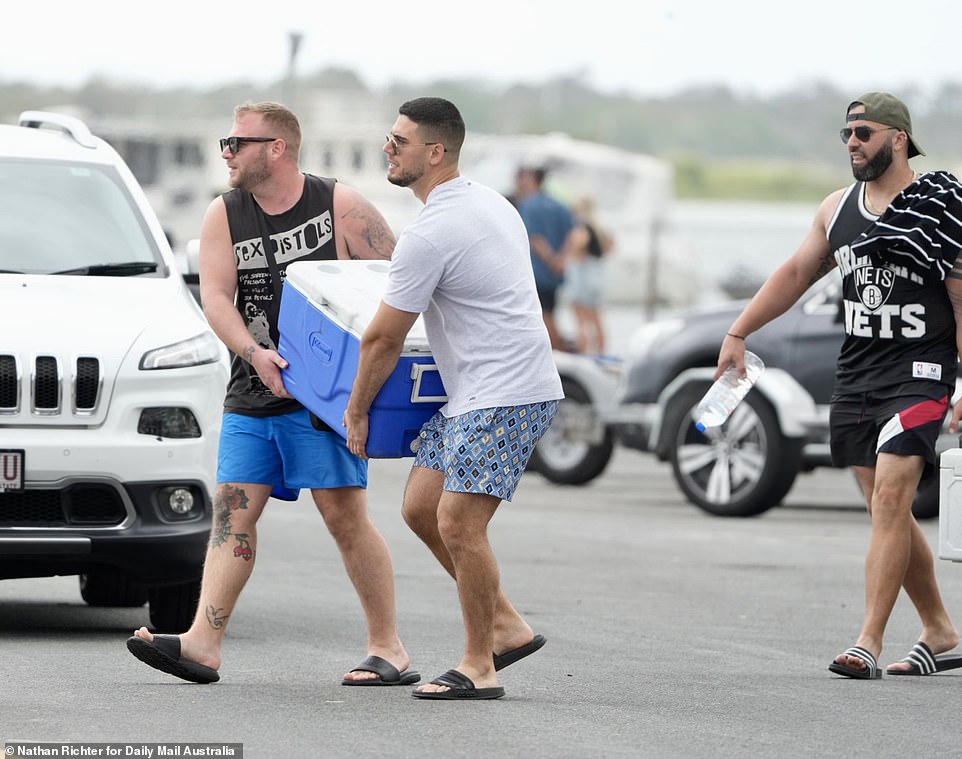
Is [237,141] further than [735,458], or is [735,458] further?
[735,458]

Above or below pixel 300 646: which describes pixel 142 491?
above

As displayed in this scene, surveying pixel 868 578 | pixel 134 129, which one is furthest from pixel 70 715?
pixel 134 129

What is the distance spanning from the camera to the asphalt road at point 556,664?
604cm

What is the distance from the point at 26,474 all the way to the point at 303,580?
2.89 meters

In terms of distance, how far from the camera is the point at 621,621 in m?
9.20

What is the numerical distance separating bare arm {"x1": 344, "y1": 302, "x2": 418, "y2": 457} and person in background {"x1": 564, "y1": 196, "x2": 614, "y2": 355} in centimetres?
1575

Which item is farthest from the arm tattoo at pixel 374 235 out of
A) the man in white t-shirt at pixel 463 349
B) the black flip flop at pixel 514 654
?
the black flip flop at pixel 514 654

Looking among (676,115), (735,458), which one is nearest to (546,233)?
(735,458)

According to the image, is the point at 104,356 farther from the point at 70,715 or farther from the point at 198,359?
the point at 70,715

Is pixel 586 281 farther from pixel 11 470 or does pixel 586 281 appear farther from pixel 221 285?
pixel 221 285

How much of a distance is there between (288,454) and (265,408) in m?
0.18

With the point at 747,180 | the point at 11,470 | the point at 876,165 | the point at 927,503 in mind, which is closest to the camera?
the point at 876,165

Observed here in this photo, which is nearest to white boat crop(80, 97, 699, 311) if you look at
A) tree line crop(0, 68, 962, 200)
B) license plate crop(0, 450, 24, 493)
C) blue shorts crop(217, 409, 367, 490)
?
tree line crop(0, 68, 962, 200)

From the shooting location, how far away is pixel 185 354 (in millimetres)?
8250
